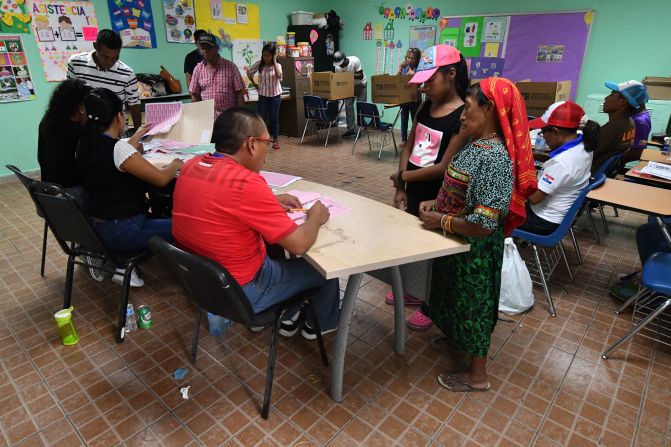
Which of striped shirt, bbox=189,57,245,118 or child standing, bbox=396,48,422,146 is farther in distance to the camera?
child standing, bbox=396,48,422,146

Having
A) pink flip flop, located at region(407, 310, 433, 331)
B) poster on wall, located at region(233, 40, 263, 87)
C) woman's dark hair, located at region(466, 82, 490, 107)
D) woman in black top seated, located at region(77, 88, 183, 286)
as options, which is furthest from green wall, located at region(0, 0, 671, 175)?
woman's dark hair, located at region(466, 82, 490, 107)

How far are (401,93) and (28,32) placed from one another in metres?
4.64

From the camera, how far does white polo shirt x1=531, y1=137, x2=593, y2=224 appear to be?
7.38ft

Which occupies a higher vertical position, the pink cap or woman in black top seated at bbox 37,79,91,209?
the pink cap

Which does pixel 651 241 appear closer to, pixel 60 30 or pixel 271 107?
pixel 271 107

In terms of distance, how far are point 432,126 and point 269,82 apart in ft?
15.2

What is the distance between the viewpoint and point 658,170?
2873 mm

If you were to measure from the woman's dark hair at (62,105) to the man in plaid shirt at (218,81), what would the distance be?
1502 millimetres

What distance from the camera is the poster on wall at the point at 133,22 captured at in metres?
5.20

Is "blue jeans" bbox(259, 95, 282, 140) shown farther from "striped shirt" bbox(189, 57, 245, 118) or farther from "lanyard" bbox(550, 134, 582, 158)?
"lanyard" bbox(550, 134, 582, 158)

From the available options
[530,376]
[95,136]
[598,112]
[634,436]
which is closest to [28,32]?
[95,136]

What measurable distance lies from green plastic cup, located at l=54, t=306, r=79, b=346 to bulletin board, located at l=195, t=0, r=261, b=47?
5352mm

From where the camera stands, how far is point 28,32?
4531 mm

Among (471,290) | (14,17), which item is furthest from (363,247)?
(14,17)
